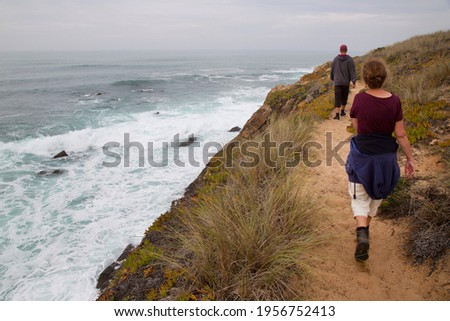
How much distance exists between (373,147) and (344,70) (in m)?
6.13

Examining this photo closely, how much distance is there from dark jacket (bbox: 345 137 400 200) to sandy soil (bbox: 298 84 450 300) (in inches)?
32.3

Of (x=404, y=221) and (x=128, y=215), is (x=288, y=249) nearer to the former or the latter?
(x=404, y=221)

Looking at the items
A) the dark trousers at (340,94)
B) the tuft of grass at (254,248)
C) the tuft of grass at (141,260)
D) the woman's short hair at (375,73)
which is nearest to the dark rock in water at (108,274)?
the tuft of grass at (141,260)

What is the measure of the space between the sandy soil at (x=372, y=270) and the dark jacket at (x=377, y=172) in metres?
0.82

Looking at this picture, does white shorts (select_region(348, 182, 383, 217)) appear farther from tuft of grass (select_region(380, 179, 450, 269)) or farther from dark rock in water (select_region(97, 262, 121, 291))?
dark rock in water (select_region(97, 262, 121, 291))

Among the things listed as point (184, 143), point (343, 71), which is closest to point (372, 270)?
point (343, 71)

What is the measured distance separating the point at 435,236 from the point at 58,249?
9013mm

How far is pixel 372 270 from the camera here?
3258 mm

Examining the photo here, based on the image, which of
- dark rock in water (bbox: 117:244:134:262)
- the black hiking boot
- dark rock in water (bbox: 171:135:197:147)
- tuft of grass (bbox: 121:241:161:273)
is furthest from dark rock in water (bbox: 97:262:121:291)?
dark rock in water (bbox: 171:135:197:147)

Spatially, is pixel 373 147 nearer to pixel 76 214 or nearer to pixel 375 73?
pixel 375 73

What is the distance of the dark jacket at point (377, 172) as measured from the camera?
3049 millimetres

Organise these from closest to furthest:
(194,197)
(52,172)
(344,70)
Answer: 1. (194,197)
2. (344,70)
3. (52,172)

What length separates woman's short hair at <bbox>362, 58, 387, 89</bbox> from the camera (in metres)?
2.88

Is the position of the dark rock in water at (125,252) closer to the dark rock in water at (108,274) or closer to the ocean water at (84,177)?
the dark rock in water at (108,274)
